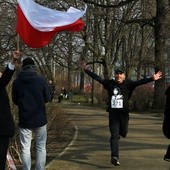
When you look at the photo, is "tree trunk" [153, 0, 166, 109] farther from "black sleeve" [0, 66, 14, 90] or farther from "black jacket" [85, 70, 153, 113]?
"black sleeve" [0, 66, 14, 90]

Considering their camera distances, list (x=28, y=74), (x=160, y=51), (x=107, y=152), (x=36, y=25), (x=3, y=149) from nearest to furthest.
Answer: (x=3, y=149)
(x=28, y=74)
(x=36, y=25)
(x=107, y=152)
(x=160, y=51)

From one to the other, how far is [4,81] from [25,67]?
1.38 meters

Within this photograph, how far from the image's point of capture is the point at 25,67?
792cm

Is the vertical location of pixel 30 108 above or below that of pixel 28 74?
below

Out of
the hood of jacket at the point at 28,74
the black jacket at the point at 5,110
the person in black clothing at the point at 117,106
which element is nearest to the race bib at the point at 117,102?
the person in black clothing at the point at 117,106

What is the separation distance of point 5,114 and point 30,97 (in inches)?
45.2

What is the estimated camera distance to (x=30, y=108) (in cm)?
767

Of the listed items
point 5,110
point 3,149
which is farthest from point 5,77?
point 3,149

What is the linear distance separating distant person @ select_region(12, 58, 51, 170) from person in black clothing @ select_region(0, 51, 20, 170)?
1.01 metres

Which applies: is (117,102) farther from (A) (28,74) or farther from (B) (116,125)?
(A) (28,74)

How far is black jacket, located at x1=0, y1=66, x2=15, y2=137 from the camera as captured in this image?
6539 millimetres

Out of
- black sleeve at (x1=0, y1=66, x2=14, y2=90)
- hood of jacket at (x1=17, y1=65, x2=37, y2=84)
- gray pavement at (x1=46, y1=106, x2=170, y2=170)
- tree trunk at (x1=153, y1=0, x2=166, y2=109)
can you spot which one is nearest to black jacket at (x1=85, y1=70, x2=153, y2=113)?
gray pavement at (x1=46, y1=106, x2=170, y2=170)

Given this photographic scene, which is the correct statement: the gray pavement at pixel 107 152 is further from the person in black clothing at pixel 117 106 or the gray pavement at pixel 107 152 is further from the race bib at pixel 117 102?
the race bib at pixel 117 102

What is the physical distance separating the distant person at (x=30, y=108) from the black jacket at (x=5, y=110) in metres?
1.01
